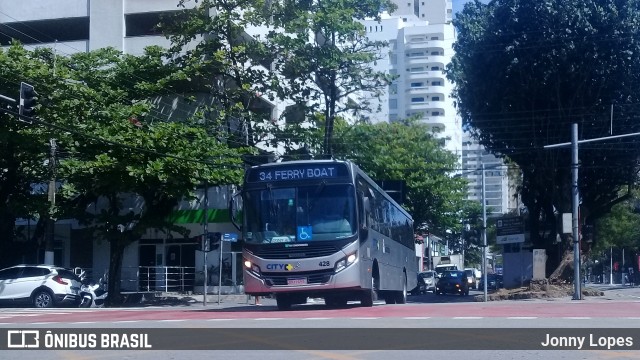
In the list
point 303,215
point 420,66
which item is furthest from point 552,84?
point 420,66

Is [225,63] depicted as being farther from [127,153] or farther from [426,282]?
[426,282]

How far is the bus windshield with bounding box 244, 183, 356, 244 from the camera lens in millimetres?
20672

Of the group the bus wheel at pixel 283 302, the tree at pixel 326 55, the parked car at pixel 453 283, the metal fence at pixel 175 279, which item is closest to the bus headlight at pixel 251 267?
the bus wheel at pixel 283 302

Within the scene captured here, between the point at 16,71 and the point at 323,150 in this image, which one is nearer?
the point at 16,71

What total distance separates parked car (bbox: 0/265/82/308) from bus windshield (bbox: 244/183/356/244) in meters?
14.7

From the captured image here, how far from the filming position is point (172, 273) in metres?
44.2

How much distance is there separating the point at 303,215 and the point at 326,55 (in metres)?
21.7

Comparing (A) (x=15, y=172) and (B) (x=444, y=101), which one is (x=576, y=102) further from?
(B) (x=444, y=101)

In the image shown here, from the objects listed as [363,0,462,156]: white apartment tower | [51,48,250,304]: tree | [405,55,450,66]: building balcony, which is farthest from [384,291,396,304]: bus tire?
[405,55,450,66]: building balcony

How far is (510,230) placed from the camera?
138 ft

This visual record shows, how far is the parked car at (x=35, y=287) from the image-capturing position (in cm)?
3275

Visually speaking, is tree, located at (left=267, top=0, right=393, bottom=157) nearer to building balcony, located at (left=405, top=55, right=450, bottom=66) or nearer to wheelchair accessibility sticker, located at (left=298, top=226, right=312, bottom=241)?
wheelchair accessibility sticker, located at (left=298, top=226, right=312, bottom=241)
